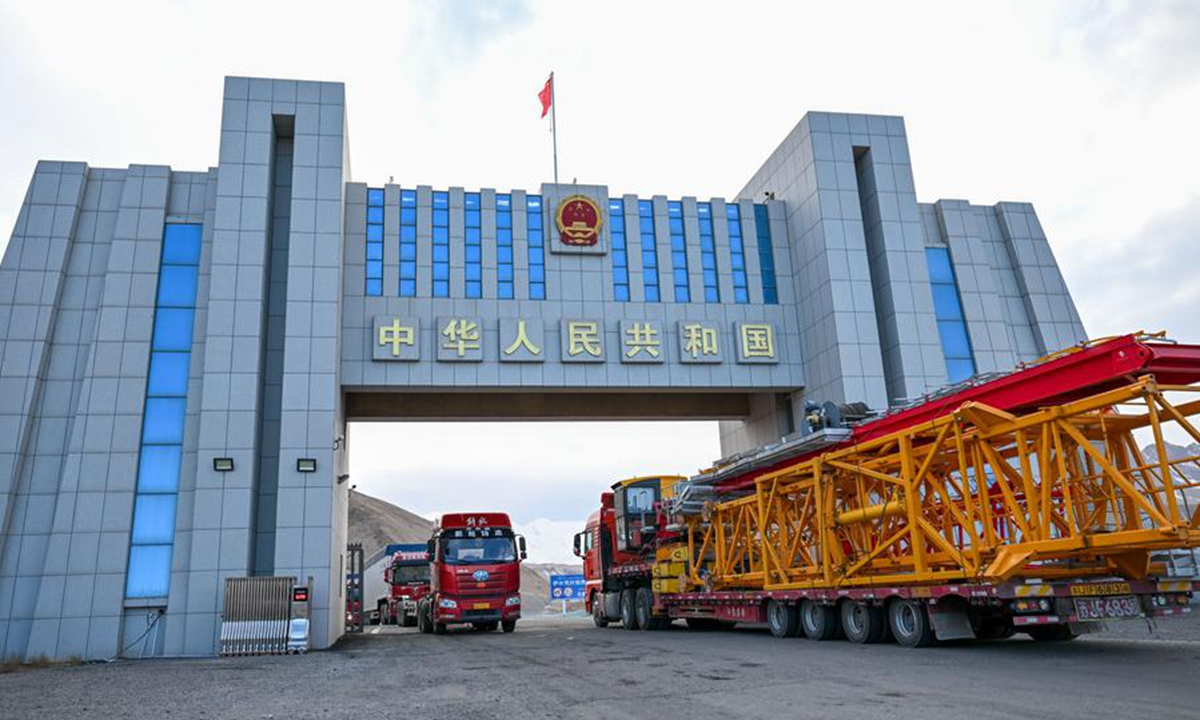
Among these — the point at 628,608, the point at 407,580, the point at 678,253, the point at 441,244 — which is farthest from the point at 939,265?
the point at 407,580

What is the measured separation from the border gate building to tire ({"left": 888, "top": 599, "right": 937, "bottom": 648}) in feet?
30.2

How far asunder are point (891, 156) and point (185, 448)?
23.2 m

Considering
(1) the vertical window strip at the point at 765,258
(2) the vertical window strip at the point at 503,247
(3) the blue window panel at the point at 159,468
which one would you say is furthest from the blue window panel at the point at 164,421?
(1) the vertical window strip at the point at 765,258

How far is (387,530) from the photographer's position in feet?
303

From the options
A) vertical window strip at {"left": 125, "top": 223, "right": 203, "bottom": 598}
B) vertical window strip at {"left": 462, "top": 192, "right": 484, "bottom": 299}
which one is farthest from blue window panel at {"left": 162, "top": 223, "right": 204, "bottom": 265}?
vertical window strip at {"left": 462, "top": 192, "right": 484, "bottom": 299}

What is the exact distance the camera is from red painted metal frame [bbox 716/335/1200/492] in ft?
32.9

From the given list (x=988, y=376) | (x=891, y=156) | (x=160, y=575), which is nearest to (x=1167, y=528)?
(x=988, y=376)

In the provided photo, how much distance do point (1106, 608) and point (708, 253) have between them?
1801 cm

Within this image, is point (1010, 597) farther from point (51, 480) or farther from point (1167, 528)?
point (51, 480)

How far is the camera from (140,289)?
23.2 m

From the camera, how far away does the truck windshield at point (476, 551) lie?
2427 cm

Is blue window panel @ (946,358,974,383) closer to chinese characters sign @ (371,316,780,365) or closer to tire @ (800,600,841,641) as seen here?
chinese characters sign @ (371,316,780,365)

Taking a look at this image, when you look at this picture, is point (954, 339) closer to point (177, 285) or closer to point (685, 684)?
point (685, 684)

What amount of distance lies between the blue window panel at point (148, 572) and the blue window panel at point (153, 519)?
0.20m
